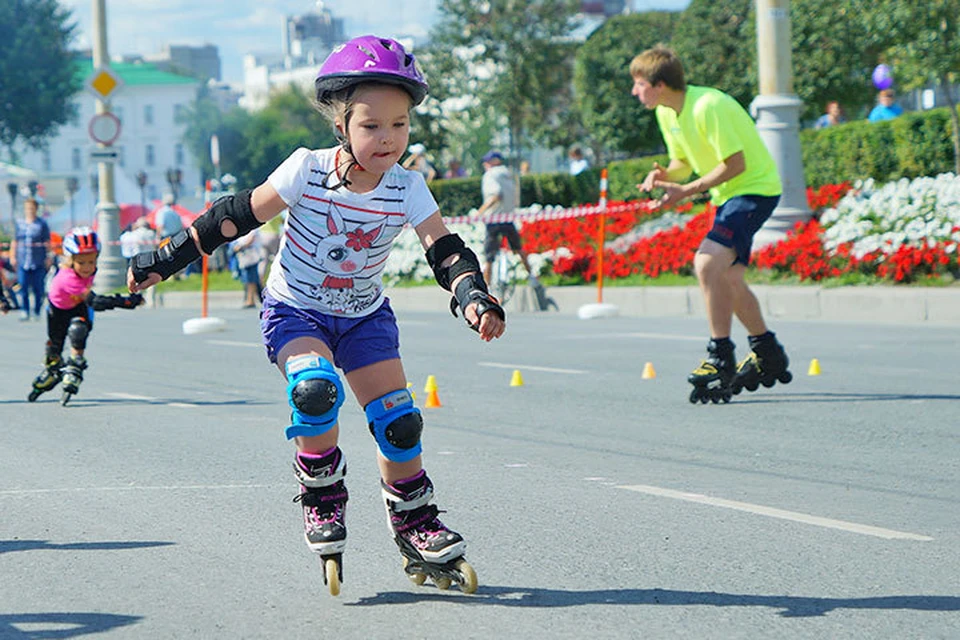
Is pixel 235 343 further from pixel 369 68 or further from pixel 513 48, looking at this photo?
pixel 513 48

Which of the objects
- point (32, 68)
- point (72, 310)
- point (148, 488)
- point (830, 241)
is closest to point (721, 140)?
point (148, 488)

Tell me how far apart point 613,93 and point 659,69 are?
33.4 meters

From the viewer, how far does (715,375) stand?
9.57 metres

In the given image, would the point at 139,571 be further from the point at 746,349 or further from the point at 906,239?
the point at 906,239

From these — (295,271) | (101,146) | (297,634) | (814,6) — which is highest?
(814,6)

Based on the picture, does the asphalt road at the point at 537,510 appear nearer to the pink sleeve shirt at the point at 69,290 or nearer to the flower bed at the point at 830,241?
the pink sleeve shirt at the point at 69,290

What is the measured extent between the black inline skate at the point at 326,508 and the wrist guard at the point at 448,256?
0.58 m

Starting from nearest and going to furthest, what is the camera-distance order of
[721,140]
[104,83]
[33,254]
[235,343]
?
[721,140] < [235,343] < [33,254] < [104,83]

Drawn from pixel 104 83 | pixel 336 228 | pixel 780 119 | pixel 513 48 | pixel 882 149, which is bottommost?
pixel 336 228

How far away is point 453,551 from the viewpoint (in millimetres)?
4793

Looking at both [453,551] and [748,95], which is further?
[748,95]

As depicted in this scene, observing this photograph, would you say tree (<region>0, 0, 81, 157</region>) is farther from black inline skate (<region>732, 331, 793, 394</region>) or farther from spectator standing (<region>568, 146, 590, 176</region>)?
black inline skate (<region>732, 331, 793, 394</region>)

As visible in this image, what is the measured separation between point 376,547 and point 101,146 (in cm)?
2399

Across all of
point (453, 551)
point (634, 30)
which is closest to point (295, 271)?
point (453, 551)
